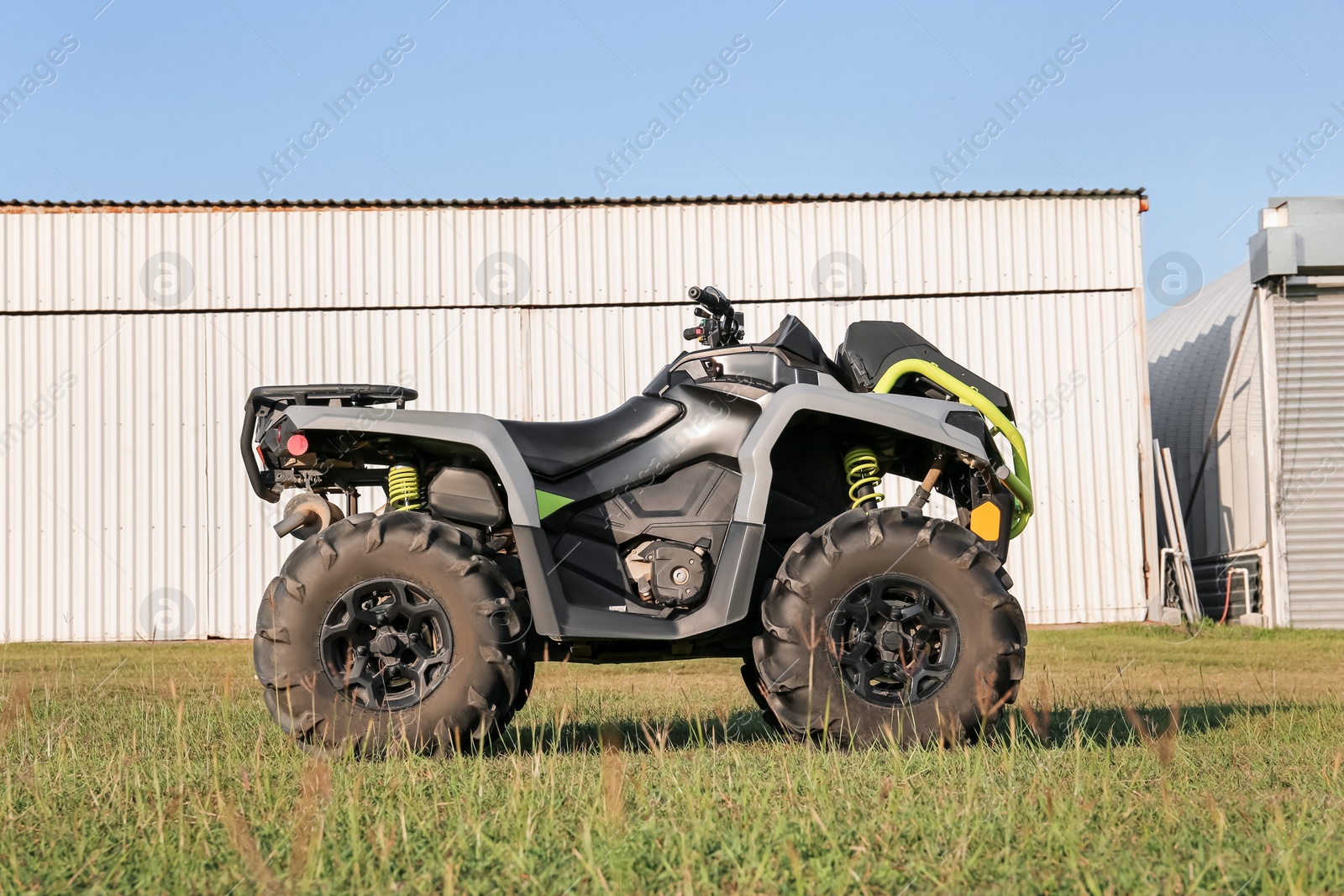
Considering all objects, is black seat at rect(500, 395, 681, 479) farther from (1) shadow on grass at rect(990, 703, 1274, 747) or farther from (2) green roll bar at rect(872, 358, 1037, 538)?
(1) shadow on grass at rect(990, 703, 1274, 747)

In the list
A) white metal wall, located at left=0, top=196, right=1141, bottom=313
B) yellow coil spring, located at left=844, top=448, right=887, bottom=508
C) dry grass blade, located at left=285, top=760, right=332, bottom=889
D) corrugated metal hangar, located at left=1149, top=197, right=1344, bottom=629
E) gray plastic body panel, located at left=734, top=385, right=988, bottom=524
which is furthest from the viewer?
white metal wall, located at left=0, top=196, right=1141, bottom=313

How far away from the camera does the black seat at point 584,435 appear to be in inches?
187

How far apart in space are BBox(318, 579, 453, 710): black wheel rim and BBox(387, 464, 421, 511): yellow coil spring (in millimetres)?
553

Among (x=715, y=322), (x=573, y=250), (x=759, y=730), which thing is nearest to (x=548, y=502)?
(x=715, y=322)

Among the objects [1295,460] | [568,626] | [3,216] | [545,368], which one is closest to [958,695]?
[568,626]

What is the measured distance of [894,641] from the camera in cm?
447

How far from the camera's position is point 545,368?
14523 millimetres

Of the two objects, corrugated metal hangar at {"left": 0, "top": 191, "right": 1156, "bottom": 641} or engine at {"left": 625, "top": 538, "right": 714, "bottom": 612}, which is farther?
corrugated metal hangar at {"left": 0, "top": 191, "right": 1156, "bottom": 641}

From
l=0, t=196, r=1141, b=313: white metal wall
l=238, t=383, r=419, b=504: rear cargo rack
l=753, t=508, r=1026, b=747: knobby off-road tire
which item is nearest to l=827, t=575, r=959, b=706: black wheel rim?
l=753, t=508, r=1026, b=747: knobby off-road tire

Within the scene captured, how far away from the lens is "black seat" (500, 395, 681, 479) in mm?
4762

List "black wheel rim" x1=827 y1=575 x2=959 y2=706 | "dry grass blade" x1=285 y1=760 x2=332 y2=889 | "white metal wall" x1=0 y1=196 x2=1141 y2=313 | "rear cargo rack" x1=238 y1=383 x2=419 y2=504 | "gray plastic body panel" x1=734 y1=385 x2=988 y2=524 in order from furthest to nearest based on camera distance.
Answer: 1. "white metal wall" x1=0 y1=196 x2=1141 y2=313
2. "rear cargo rack" x1=238 y1=383 x2=419 y2=504
3. "gray plastic body panel" x1=734 y1=385 x2=988 y2=524
4. "black wheel rim" x1=827 y1=575 x2=959 y2=706
5. "dry grass blade" x1=285 y1=760 x2=332 y2=889

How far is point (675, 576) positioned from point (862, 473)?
938mm

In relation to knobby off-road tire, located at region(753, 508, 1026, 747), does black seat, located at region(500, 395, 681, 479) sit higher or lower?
higher

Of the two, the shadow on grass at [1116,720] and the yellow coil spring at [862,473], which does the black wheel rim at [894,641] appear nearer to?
the shadow on grass at [1116,720]
